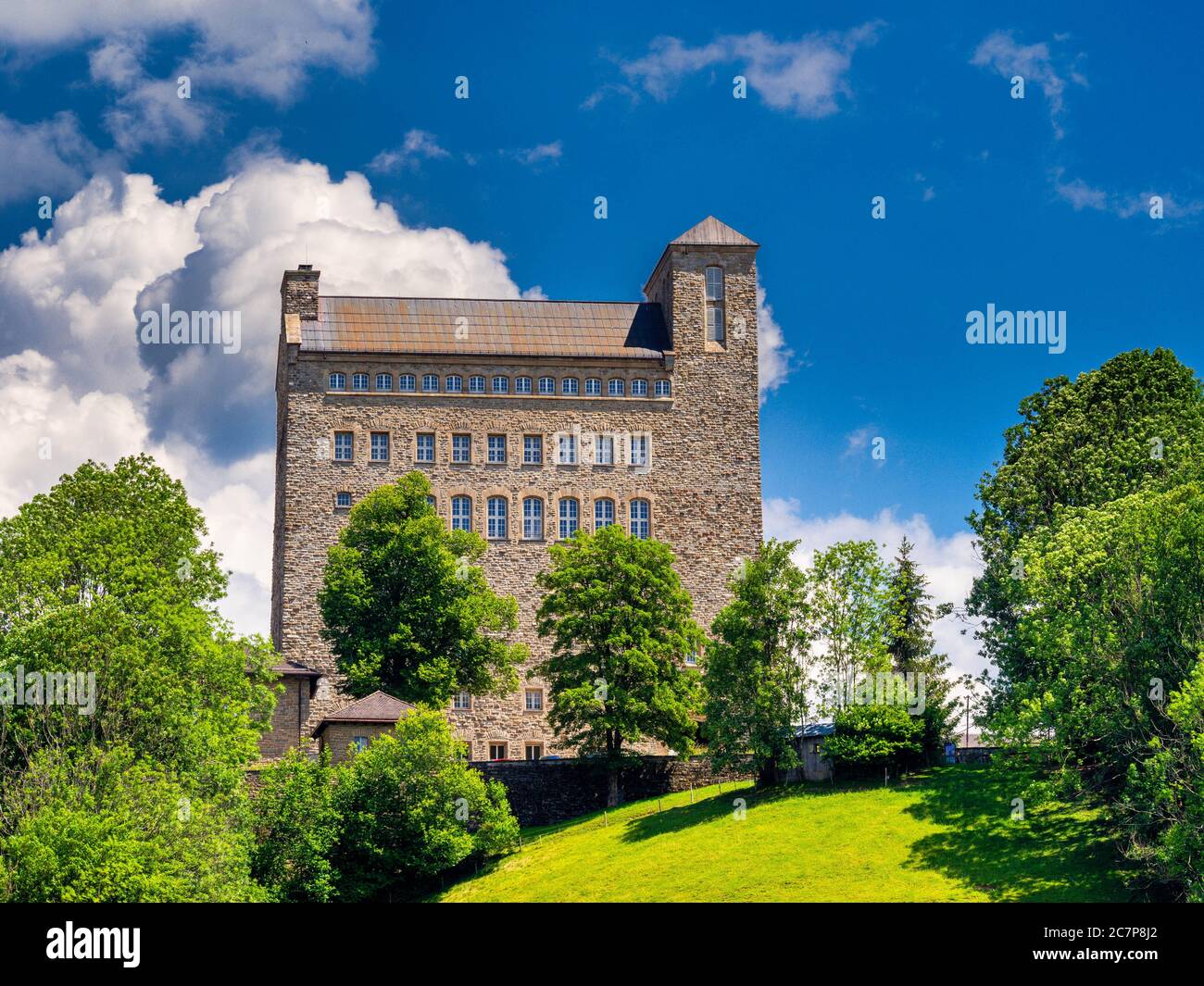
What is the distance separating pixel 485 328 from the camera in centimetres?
8344

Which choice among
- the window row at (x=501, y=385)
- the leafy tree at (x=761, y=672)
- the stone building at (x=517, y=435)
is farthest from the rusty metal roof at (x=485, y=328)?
the leafy tree at (x=761, y=672)

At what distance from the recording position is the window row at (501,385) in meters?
80.9

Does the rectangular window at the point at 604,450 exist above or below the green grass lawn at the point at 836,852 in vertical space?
above

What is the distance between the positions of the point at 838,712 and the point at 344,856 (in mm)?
16859

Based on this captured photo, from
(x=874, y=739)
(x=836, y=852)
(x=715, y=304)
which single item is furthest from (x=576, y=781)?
(x=715, y=304)

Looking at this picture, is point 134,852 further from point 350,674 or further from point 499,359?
point 499,359

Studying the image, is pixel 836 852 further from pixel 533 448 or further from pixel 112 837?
pixel 533 448

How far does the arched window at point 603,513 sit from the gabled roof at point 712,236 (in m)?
12.6

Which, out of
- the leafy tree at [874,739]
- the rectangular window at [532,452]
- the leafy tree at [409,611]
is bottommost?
the leafy tree at [874,739]

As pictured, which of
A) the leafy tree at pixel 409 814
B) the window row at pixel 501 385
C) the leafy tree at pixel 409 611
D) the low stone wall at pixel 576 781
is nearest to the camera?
the leafy tree at pixel 409 814

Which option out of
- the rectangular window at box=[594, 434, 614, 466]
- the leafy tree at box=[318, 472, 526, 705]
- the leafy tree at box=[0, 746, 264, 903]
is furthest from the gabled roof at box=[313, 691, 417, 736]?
the rectangular window at box=[594, 434, 614, 466]

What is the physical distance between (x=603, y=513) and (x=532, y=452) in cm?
405

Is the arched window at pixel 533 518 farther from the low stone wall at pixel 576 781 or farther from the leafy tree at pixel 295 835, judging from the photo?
the leafy tree at pixel 295 835
